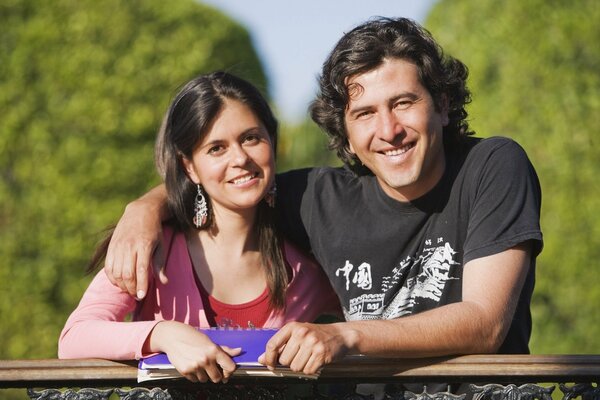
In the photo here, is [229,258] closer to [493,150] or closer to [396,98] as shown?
[396,98]

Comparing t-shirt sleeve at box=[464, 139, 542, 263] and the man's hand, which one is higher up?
t-shirt sleeve at box=[464, 139, 542, 263]

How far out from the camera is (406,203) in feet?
10.8

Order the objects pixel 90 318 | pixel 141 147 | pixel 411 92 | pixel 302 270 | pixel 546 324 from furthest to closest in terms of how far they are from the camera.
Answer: pixel 141 147 → pixel 546 324 → pixel 302 270 → pixel 411 92 → pixel 90 318

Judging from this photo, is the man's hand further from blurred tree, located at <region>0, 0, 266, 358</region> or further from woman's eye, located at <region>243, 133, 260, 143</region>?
blurred tree, located at <region>0, 0, 266, 358</region>

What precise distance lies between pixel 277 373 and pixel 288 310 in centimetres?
94

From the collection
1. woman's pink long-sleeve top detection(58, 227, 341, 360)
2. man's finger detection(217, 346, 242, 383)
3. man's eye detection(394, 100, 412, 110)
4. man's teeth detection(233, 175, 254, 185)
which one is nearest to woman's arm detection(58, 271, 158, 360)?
woman's pink long-sleeve top detection(58, 227, 341, 360)

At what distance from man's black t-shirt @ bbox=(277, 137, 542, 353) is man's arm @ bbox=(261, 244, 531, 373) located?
10 centimetres

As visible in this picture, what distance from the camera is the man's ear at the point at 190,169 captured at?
3.40 m

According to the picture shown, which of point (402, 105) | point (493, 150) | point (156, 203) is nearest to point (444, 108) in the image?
point (402, 105)

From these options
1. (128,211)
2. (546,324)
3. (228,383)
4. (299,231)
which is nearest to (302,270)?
(299,231)

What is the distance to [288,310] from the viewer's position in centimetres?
343

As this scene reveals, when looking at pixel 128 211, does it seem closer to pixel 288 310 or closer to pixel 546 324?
pixel 288 310

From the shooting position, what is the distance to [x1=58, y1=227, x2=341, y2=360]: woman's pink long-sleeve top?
8.93 feet

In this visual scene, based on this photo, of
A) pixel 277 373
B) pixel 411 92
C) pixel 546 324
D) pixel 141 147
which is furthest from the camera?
pixel 141 147
